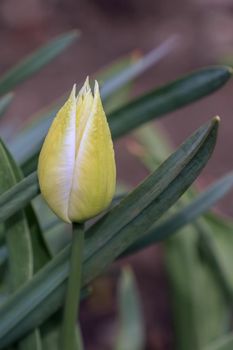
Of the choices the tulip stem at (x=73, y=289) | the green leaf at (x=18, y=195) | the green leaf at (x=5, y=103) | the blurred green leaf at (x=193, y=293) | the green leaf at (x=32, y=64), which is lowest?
the blurred green leaf at (x=193, y=293)

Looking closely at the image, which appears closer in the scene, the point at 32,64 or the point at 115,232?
the point at 115,232

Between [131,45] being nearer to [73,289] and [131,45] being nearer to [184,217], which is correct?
[184,217]

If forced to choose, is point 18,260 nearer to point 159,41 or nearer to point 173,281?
point 173,281

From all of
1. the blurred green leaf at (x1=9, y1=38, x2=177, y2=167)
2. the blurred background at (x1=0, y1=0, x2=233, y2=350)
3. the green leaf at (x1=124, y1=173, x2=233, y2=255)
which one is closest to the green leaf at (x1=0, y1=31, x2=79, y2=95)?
the blurred green leaf at (x1=9, y1=38, x2=177, y2=167)

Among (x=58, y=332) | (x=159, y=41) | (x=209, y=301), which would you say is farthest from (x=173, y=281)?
(x=159, y=41)

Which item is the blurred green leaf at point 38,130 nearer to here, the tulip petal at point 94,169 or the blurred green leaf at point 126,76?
the blurred green leaf at point 126,76

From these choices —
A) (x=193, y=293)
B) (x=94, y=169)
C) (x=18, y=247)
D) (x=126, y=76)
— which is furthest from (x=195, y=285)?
(x=94, y=169)

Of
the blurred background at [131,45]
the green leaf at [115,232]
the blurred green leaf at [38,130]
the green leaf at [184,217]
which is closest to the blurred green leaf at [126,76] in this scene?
the blurred green leaf at [38,130]
